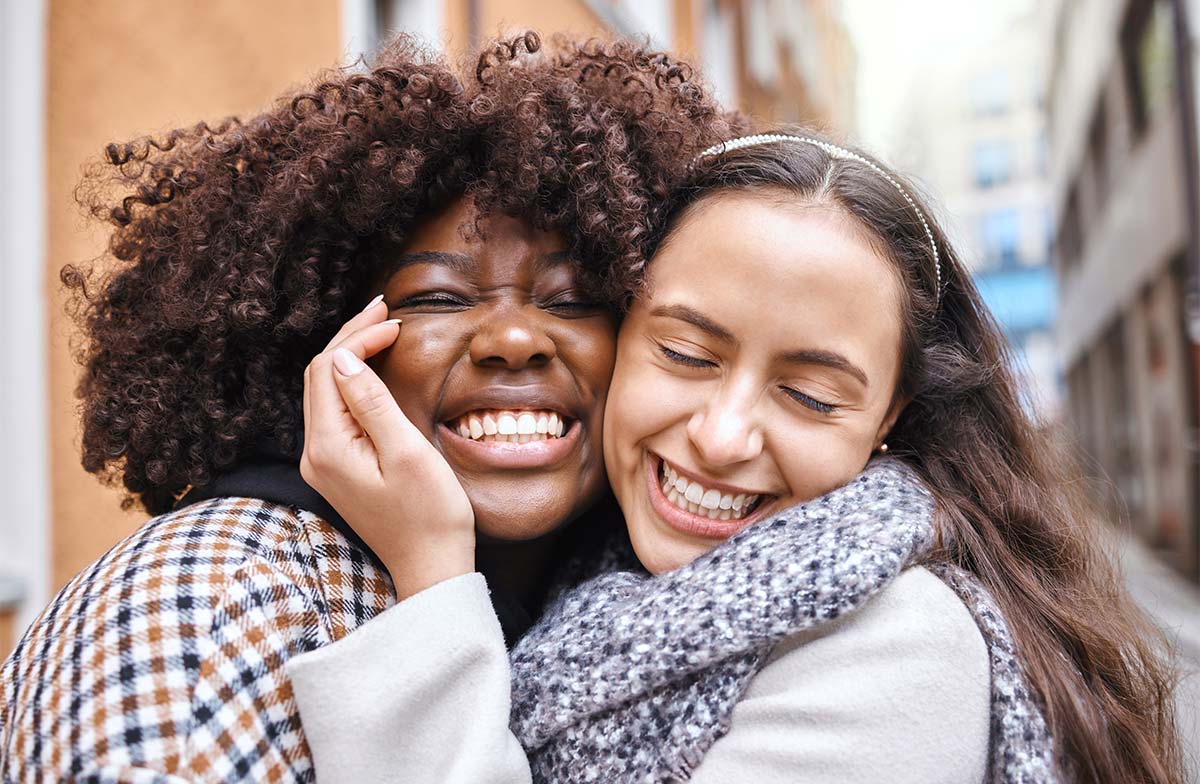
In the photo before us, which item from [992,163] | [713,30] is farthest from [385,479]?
[992,163]

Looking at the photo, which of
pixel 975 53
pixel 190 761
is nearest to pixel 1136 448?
pixel 190 761

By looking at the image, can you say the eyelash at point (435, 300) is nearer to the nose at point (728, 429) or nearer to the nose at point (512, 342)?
the nose at point (512, 342)

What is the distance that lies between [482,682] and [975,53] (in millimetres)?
50792

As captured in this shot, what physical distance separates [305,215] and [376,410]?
0.45 metres

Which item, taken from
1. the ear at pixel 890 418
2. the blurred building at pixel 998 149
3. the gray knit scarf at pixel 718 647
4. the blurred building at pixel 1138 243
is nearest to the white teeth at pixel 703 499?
the gray knit scarf at pixel 718 647

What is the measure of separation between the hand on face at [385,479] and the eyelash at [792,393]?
475mm

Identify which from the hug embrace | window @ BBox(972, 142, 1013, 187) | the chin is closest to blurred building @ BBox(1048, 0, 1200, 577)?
the hug embrace

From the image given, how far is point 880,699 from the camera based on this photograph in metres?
1.66

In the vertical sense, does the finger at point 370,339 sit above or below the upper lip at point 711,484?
above

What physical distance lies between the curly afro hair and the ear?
60cm

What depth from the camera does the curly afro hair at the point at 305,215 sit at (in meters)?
2.04

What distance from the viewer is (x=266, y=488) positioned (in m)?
1.93

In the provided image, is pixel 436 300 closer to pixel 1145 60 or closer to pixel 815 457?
pixel 815 457

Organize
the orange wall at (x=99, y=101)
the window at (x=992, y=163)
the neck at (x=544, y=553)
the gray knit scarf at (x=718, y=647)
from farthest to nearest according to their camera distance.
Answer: the window at (x=992, y=163) < the orange wall at (x=99, y=101) < the neck at (x=544, y=553) < the gray knit scarf at (x=718, y=647)
